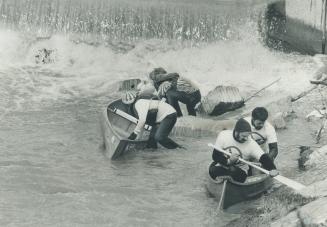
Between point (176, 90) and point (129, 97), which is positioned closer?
point (129, 97)

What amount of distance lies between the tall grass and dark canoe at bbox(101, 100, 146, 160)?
776 centimetres

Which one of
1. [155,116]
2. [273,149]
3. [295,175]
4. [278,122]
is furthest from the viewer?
[278,122]

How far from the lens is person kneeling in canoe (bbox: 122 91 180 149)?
13.1 m

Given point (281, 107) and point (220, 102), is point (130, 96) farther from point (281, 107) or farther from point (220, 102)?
point (281, 107)

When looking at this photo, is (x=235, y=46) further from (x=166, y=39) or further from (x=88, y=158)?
(x=88, y=158)

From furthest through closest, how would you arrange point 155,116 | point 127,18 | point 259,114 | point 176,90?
point 127,18 → point 176,90 → point 155,116 → point 259,114

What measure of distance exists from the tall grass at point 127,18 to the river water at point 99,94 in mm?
33

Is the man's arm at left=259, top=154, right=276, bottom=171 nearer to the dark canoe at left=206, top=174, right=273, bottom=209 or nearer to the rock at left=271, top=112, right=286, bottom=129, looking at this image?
the dark canoe at left=206, top=174, right=273, bottom=209

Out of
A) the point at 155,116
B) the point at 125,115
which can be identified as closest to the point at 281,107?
the point at 155,116

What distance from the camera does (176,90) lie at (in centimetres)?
1508

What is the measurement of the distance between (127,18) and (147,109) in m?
9.38

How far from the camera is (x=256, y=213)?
9.82 metres

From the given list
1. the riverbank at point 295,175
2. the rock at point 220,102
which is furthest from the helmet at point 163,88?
the riverbank at point 295,175

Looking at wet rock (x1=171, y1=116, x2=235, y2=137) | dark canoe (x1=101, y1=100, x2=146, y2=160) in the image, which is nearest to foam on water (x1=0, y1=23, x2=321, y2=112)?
wet rock (x1=171, y1=116, x2=235, y2=137)
